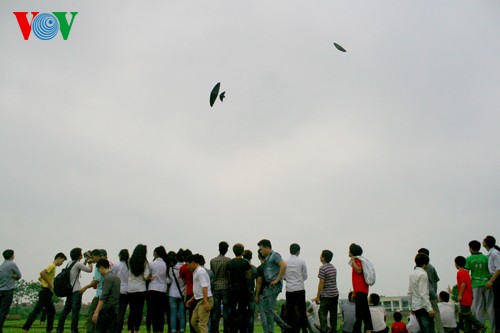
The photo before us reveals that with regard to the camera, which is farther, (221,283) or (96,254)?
(96,254)

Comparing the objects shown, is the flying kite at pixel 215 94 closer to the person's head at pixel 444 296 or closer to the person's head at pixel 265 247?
the person's head at pixel 265 247

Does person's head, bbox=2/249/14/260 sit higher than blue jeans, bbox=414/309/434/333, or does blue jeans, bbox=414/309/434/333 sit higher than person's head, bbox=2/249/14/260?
person's head, bbox=2/249/14/260

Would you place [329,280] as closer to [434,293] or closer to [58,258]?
[434,293]

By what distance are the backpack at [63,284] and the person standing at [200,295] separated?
122 inches

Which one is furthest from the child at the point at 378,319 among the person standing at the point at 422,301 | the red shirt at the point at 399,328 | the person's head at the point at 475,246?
the person's head at the point at 475,246

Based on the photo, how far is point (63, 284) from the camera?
10250 millimetres

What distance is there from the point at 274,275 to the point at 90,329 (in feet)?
13.3

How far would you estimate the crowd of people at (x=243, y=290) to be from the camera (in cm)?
909

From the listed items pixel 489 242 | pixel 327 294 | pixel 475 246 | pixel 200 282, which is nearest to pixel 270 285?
pixel 327 294

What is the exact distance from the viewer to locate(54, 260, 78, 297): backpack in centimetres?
1023

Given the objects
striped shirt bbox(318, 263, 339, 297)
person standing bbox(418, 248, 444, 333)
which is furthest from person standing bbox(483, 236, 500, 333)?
striped shirt bbox(318, 263, 339, 297)

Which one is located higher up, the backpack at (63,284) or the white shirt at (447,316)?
the backpack at (63,284)

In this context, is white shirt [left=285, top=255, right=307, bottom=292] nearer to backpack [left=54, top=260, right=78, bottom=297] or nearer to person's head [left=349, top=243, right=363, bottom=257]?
person's head [left=349, top=243, right=363, bottom=257]

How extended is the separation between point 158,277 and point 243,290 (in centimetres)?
197
